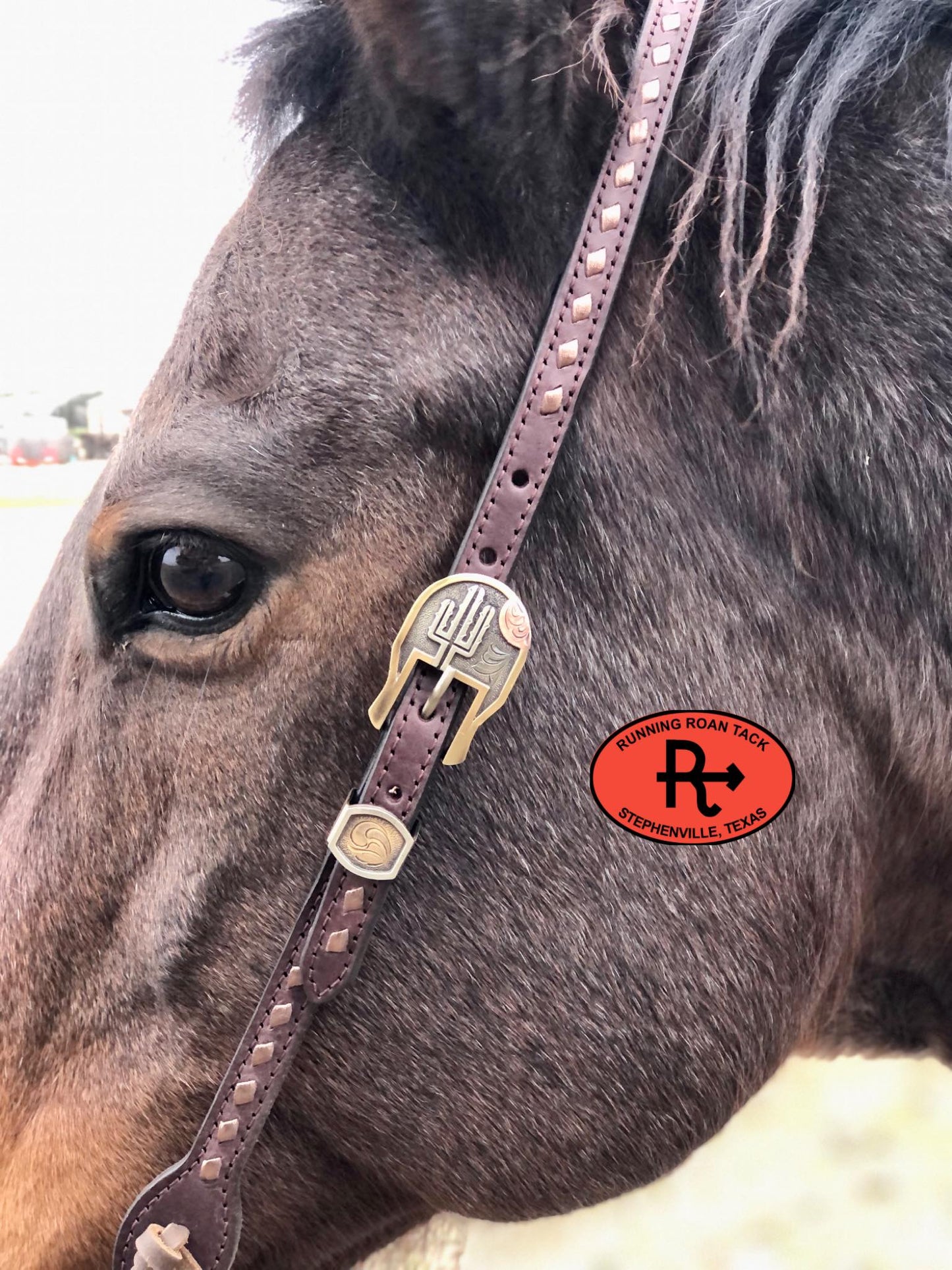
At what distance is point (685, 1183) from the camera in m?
2.27

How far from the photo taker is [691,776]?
0.76 metres

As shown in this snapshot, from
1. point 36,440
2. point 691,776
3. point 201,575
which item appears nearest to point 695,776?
point 691,776

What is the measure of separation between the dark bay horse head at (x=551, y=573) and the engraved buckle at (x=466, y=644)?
30 mm

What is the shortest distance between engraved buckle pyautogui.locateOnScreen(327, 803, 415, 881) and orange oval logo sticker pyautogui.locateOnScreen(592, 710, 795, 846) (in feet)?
0.52

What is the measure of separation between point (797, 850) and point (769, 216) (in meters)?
0.49

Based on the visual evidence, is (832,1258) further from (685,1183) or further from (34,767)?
(34,767)

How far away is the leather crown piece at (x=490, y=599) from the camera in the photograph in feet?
2.33

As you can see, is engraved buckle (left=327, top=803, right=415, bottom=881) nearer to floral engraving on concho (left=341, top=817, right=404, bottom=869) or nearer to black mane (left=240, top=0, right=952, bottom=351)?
floral engraving on concho (left=341, top=817, right=404, bottom=869)

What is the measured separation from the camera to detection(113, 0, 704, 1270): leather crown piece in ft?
2.33

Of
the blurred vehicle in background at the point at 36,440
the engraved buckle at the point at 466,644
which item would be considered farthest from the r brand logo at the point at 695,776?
the blurred vehicle in background at the point at 36,440

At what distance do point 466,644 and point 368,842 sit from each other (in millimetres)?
169

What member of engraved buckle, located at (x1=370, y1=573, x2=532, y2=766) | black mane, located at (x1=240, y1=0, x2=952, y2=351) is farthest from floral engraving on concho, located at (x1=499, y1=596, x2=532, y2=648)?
black mane, located at (x1=240, y1=0, x2=952, y2=351)

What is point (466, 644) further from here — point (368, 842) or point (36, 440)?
→ point (36, 440)

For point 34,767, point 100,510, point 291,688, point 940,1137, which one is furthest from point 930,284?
point 940,1137
